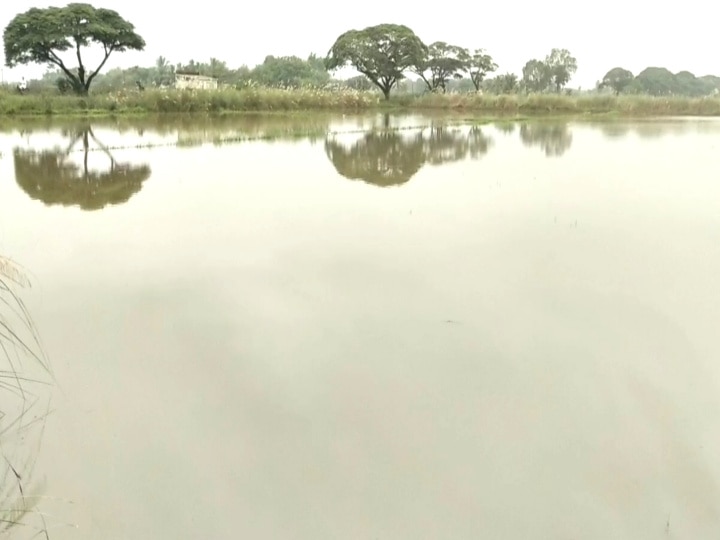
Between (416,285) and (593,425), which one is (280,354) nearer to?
(416,285)

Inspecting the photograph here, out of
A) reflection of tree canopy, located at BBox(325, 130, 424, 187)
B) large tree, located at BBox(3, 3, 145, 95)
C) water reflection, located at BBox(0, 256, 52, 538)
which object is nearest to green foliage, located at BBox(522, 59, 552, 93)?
large tree, located at BBox(3, 3, 145, 95)

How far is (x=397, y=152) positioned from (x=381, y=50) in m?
23.2

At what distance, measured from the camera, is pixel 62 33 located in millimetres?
22203

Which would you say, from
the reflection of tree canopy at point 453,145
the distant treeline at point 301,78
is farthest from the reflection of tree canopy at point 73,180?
the distant treeline at point 301,78

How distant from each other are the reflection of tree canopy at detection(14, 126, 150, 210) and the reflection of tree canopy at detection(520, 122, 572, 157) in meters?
6.97

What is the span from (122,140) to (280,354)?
407 inches

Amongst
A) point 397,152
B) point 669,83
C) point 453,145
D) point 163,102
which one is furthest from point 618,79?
point 397,152

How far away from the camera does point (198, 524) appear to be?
1.71m

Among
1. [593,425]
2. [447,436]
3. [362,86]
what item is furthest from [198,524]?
[362,86]

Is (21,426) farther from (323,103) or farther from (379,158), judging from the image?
(323,103)

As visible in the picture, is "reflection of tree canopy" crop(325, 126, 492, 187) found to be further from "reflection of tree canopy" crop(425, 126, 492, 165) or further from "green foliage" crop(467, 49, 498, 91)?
"green foliage" crop(467, 49, 498, 91)

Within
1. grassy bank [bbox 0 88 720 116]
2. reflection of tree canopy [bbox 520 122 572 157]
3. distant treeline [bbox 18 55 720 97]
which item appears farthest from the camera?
distant treeline [bbox 18 55 720 97]

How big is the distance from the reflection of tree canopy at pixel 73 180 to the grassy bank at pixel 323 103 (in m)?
11.7

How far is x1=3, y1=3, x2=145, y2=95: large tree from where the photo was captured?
72.5 feet
